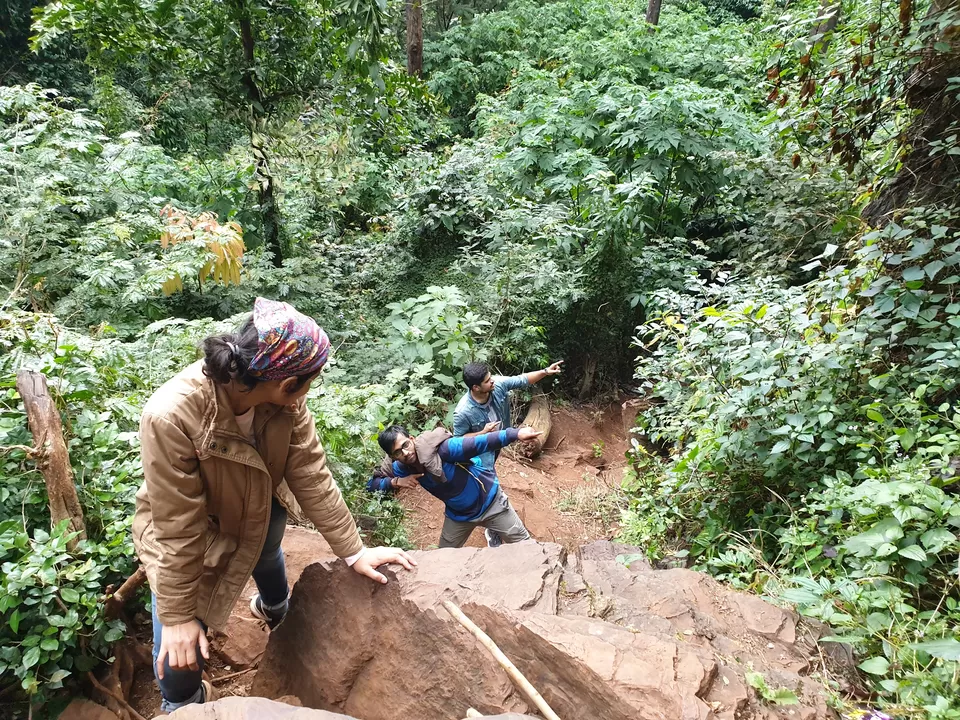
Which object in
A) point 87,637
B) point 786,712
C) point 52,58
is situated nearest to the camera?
point 786,712

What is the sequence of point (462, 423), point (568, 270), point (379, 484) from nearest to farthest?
point (379, 484) → point (462, 423) → point (568, 270)

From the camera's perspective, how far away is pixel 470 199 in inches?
312

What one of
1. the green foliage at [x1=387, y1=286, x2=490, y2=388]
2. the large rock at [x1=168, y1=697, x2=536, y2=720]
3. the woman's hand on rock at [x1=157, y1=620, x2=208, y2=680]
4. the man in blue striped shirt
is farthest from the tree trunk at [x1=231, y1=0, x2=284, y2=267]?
the large rock at [x1=168, y1=697, x2=536, y2=720]

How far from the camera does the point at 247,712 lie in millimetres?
1602

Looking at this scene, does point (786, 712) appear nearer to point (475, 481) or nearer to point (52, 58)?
point (475, 481)

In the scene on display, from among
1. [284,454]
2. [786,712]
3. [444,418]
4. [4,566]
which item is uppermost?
[284,454]

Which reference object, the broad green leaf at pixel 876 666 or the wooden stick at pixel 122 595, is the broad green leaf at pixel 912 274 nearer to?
the broad green leaf at pixel 876 666

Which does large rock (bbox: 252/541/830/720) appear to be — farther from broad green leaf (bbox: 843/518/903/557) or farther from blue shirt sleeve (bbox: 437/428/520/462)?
blue shirt sleeve (bbox: 437/428/520/462)

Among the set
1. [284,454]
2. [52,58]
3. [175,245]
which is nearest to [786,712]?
[284,454]

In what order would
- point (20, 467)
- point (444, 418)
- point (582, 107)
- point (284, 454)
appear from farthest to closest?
point (582, 107) → point (444, 418) → point (20, 467) → point (284, 454)

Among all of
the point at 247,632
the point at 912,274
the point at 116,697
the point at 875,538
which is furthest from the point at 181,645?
the point at 912,274

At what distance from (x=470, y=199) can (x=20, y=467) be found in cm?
630

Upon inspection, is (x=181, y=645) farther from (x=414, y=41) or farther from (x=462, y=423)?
(x=414, y=41)

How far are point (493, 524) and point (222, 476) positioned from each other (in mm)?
2220
